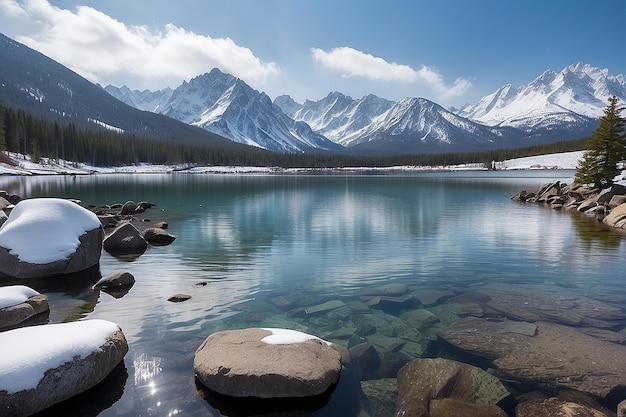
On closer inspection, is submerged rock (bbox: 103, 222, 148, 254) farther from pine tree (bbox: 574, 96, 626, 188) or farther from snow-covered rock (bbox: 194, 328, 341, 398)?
pine tree (bbox: 574, 96, 626, 188)

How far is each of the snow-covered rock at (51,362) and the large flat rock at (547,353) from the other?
923 cm

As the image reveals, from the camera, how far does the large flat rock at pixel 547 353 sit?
9.02 m

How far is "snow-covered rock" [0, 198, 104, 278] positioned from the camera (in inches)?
653

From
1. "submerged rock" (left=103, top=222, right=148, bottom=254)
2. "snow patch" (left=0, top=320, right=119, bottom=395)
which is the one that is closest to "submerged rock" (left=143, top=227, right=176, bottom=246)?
"submerged rock" (left=103, top=222, right=148, bottom=254)

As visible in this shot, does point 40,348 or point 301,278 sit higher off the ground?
point 40,348

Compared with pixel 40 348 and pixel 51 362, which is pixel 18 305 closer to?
pixel 40 348

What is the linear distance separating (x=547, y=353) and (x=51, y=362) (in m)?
12.0

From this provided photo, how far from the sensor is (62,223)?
59.3ft

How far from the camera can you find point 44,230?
1741 cm

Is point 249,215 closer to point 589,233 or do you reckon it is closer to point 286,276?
point 286,276

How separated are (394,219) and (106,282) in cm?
2825

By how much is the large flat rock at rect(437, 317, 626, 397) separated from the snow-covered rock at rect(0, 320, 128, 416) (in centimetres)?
923

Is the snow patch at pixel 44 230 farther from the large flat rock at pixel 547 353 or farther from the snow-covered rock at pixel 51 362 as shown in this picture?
the large flat rock at pixel 547 353

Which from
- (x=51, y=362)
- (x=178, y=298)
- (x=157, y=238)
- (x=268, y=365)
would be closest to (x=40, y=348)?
(x=51, y=362)
